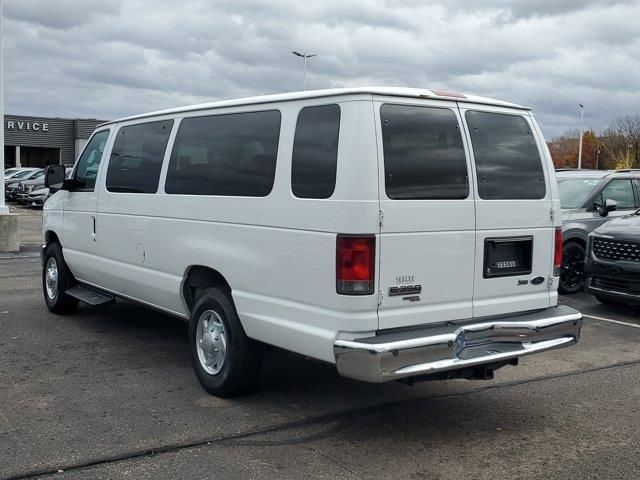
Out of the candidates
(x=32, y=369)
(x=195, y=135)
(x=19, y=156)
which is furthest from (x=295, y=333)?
(x=19, y=156)

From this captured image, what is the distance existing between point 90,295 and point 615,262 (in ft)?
20.6

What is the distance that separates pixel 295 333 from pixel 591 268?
5.95 meters

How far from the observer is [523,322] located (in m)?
4.89

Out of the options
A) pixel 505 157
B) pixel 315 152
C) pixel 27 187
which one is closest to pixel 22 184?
pixel 27 187

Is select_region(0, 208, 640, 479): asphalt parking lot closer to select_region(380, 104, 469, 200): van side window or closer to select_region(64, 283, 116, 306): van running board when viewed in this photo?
select_region(64, 283, 116, 306): van running board

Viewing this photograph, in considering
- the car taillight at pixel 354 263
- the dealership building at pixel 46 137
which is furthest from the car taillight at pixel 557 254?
the dealership building at pixel 46 137

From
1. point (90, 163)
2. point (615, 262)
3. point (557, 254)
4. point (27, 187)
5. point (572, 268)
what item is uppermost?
point (90, 163)

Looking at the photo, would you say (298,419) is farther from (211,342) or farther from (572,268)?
(572,268)

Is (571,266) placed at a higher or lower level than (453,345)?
lower

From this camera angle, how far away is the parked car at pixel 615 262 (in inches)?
345

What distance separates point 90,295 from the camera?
743cm

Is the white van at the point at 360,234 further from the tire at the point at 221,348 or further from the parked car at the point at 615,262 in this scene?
the parked car at the point at 615,262

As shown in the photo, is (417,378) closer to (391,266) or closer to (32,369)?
(391,266)

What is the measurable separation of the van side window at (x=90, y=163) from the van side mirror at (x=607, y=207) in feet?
23.4
